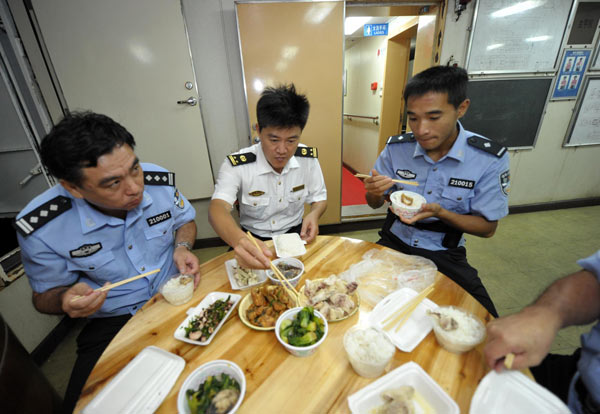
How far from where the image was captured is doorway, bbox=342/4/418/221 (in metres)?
4.23

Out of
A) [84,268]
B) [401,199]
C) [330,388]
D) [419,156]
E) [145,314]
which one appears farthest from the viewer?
[419,156]

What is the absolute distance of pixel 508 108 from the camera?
11.7 feet

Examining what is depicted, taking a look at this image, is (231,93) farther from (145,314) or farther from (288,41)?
(145,314)

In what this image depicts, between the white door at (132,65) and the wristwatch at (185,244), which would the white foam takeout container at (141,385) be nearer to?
the wristwatch at (185,244)

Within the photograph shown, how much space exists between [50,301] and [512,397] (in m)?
1.86

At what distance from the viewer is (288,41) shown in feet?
9.86

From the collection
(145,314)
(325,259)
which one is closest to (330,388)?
(325,259)

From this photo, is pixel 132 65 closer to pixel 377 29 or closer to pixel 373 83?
pixel 377 29

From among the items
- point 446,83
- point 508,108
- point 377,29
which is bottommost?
point 508,108

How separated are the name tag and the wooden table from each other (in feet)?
2.78

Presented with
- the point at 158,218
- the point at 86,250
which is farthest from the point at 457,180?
the point at 86,250

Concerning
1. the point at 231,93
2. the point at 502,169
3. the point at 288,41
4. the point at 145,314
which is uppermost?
the point at 288,41

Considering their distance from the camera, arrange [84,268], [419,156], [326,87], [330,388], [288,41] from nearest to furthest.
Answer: [330,388] < [84,268] < [419,156] < [288,41] < [326,87]

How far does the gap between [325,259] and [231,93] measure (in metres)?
2.65
